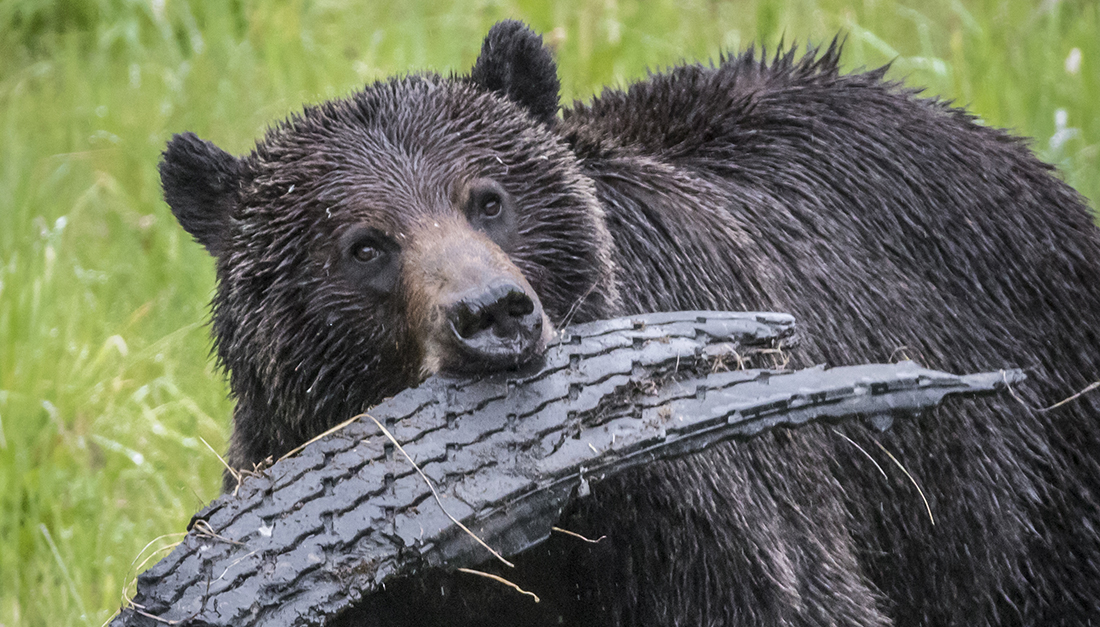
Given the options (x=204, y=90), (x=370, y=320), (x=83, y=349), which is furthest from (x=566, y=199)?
(x=204, y=90)

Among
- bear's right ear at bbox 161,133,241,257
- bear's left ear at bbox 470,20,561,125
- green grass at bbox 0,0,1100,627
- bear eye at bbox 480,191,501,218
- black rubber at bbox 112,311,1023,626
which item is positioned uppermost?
green grass at bbox 0,0,1100,627

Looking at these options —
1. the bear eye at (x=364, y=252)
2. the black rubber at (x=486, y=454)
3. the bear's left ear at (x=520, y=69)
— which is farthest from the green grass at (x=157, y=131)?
the black rubber at (x=486, y=454)

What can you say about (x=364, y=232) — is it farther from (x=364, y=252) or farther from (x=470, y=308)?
(x=470, y=308)

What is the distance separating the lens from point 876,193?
427 cm

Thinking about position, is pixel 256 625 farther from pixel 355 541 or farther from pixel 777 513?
pixel 777 513

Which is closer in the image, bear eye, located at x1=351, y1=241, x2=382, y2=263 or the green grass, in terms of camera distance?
bear eye, located at x1=351, y1=241, x2=382, y2=263

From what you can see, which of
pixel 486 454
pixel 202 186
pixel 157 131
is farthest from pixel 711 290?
pixel 157 131

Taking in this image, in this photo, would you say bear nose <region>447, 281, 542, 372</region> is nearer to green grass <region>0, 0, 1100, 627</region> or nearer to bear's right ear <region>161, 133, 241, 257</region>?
bear's right ear <region>161, 133, 241, 257</region>

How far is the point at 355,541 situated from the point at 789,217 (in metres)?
2.22

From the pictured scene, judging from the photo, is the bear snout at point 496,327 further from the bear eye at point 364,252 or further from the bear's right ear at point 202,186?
the bear's right ear at point 202,186

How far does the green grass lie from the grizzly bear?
1.15 metres

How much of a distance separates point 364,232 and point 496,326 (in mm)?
695

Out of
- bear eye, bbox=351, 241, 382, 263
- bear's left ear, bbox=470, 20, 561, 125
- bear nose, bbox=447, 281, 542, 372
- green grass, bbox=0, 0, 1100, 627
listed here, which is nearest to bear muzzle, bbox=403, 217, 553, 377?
bear nose, bbox=447, 281, 542, 372

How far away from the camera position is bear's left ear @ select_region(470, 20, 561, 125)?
12.6ft
